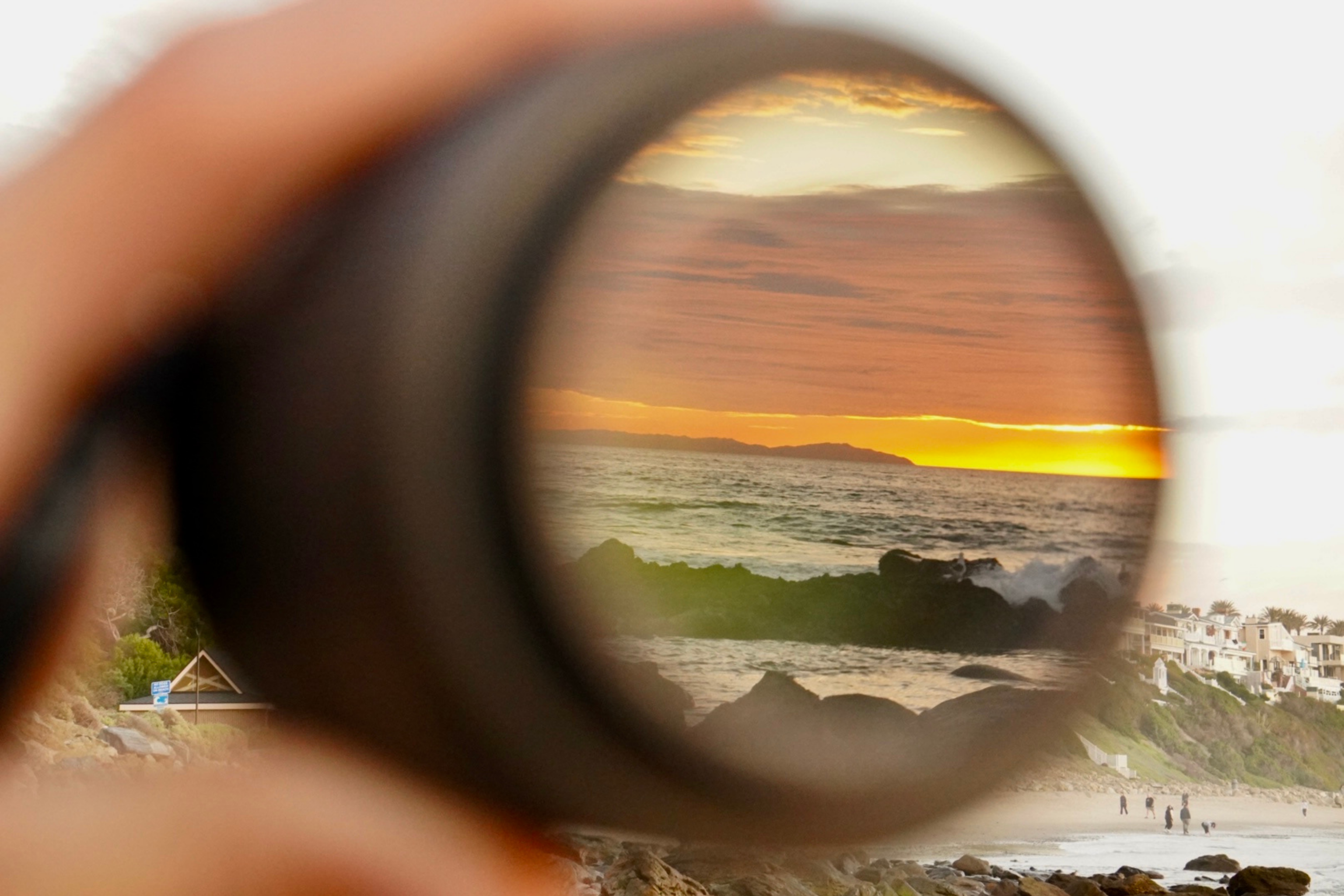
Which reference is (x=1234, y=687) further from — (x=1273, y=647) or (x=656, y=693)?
(x=656, y=693)

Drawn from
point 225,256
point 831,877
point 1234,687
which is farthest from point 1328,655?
point 225,256

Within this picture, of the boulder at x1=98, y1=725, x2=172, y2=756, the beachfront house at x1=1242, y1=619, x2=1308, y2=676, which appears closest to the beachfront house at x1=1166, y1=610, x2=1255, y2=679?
the beachfront house at x1=1242, y1=619, x2=1308, y2=676

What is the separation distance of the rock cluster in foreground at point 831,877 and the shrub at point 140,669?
0.98 meters

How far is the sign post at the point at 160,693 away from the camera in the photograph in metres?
1.83

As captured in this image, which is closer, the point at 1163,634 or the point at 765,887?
the point at 1163,634

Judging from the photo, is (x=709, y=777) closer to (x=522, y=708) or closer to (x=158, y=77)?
(x=522, y=708)

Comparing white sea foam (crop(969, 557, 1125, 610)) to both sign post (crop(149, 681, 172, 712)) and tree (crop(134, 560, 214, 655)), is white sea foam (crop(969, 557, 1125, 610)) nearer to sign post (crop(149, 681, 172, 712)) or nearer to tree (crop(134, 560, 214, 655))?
tree (crop(134, 560, 214, 655))

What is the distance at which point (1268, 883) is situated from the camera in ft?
11.4

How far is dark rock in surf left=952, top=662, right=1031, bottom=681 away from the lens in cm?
40

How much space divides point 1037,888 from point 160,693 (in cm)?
237

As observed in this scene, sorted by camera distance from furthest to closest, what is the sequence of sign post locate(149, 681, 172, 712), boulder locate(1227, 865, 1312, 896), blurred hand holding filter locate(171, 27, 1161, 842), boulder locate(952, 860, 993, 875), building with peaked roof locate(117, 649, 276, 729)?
1. boulder locate(1227, 865, 1312, 896)
2. boulder locate(952, 860, 993, 875)
3. sign post locate(149, 681, 172, 712)
4. building with peaked roof locate(117, 649, 276, 729)
5. blurred hand holding filter locate(171, 27, 1161, 842)

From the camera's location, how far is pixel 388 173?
1.30 feet

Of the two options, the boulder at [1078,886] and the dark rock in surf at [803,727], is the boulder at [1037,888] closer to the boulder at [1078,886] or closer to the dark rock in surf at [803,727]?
the boulder at [1078,886]

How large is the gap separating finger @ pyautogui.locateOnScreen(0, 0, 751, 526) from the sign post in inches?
55.5
